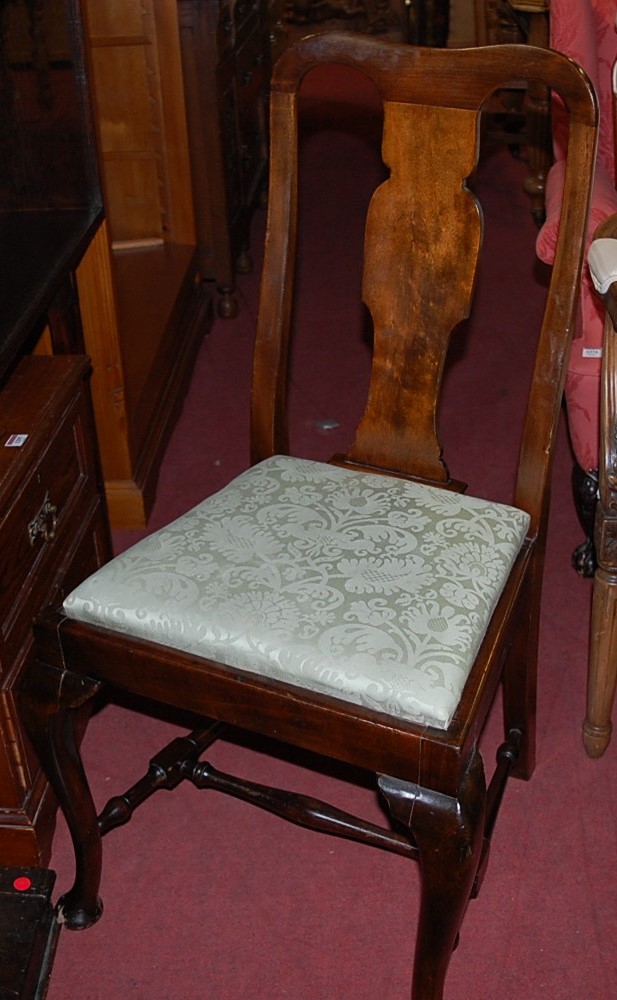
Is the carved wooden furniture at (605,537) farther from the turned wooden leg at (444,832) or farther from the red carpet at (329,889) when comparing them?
the turned wooden leg at (444,832)

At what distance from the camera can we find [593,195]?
1.74 metres

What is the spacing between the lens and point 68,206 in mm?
1985

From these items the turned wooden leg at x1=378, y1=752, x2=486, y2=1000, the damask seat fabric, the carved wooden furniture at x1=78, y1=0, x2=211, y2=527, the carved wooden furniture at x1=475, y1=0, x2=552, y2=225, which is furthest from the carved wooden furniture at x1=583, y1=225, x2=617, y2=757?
the carved wooden furniture at x1=475, y1=0, x2=552, y2=225

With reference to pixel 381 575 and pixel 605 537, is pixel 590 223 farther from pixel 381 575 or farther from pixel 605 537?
pixel 381 575

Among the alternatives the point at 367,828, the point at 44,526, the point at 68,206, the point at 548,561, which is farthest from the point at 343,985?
the point at 68,206

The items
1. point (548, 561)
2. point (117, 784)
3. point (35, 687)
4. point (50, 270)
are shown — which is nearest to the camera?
point (35, 687)

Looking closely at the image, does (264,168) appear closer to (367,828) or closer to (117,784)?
(117,784)

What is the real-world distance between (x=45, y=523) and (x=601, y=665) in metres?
0.90

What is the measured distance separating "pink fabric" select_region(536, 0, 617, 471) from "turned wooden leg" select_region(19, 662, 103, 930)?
3.42 ft

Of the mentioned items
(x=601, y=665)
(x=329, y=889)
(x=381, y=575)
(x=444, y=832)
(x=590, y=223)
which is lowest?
(x=329, y=889)

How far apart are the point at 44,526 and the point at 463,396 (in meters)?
1.59

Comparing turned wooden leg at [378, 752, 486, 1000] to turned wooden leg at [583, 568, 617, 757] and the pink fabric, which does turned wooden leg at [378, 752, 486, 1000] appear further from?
the pink fabric

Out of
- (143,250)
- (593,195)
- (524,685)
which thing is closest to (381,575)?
(524,685)

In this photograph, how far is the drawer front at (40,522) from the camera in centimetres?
146
